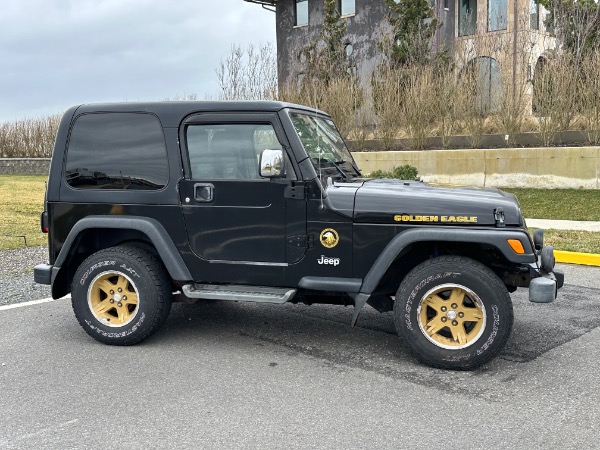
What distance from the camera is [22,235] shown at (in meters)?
12.0

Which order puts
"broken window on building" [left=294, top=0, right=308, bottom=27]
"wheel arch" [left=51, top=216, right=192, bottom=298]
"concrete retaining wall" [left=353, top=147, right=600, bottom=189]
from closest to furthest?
"wheel arch" [left=51, top=216, right=192, bottom=298]
"concrete retaining wall" [left=353, top=147, right=600, bottom=189]
"broken window on building" [left=294, top=0, right=308, bottom=27]

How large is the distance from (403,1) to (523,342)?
2359 cm

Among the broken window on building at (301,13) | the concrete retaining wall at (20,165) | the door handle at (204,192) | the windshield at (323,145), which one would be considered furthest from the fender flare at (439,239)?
the concrete retaining wall at (20,165)

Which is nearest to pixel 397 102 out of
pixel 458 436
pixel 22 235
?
pixel 22 235

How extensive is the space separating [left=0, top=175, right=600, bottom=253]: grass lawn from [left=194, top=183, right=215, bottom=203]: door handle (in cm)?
639

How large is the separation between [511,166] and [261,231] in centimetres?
1466

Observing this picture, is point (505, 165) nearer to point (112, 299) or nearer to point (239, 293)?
point (239, 293)

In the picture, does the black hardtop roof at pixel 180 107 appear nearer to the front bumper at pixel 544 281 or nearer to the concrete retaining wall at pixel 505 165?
the front bumper at pixel 544 281

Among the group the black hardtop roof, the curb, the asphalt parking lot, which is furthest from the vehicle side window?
the curb

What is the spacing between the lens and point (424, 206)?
4.61 meters

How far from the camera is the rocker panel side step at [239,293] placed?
16.0 feet

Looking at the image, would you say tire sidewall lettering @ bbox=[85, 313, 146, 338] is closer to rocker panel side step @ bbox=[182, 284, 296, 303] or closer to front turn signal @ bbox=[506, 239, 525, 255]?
rocker panel side step @ bbox=[182, 284, 296, 303]

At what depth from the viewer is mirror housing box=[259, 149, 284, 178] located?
15.3 ft

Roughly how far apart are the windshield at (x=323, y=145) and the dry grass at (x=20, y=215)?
7347 millimetres
